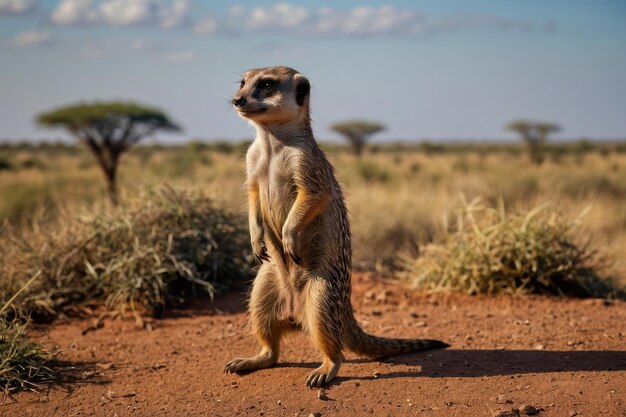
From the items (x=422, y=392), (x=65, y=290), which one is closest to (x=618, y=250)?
(x=422, y=392)

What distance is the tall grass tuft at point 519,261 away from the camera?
7234mm

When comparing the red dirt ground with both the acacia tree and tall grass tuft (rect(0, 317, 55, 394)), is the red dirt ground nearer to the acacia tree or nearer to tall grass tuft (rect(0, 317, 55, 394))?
tall grass tuft (rect(0, 317, 55, 394))

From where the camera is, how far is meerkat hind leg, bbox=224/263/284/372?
5.00 meters

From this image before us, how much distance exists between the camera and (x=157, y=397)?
4723mm

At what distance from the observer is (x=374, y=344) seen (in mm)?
5164

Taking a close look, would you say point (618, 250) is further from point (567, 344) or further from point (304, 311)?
point (304, 311)

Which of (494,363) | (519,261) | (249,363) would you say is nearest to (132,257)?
(249,363)

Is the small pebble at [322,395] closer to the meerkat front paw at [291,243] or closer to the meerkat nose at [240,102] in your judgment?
the meerkat front paw at [291,243]

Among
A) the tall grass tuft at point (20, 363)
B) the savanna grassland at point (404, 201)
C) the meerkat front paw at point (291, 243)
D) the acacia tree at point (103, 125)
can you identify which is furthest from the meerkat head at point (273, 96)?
the acacia tree at point (103, 125)

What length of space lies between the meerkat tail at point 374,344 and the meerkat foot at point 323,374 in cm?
35


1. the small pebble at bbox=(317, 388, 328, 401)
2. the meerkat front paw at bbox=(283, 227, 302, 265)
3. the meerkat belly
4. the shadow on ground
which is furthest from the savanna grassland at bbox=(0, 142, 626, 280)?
the small pebble at bbox=(317, 388, 328, 401)

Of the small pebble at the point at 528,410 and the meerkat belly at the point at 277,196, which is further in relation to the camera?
the meerkat belly at the point at 277,196

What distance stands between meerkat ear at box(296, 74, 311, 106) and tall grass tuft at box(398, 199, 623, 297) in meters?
3.40

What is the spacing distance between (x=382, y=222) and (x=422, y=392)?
6254 mm
